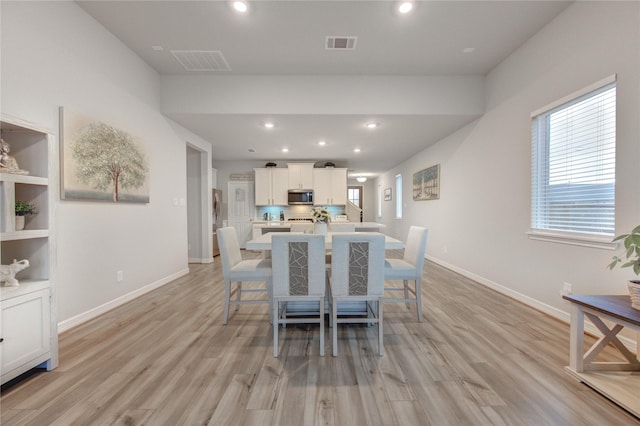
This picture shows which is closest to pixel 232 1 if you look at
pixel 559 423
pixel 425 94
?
pixel 425 94

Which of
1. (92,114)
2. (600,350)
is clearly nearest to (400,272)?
(600,350)

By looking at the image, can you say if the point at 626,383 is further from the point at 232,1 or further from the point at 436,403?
the point at 232,1

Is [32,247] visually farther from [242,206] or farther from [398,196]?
[398,196]

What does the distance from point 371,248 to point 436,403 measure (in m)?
0.95

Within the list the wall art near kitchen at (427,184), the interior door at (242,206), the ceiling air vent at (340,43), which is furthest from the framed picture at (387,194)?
the ceiling air vent at (340,43)

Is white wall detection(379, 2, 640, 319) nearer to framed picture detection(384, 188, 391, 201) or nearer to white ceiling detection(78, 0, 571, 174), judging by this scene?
white ceiling detection(78, 0, 571, 174)

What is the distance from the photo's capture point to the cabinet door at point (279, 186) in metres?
6.98

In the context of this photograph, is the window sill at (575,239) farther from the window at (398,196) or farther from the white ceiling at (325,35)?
the window at (398,196)

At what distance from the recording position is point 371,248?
6.23 ft

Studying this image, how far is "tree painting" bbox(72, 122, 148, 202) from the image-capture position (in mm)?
2449

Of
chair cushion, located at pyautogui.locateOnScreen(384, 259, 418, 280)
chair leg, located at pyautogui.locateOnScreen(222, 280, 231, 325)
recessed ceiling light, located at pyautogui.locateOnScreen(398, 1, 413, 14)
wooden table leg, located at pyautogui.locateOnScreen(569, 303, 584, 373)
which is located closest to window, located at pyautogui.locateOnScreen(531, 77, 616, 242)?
wooden table leg, located at pyautogui.locateOnScreen(569, 303, 584, 373)

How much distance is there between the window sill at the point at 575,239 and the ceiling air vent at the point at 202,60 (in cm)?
401

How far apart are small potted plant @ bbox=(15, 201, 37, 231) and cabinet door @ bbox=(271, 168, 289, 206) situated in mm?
5375

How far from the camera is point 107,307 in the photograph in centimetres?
271
